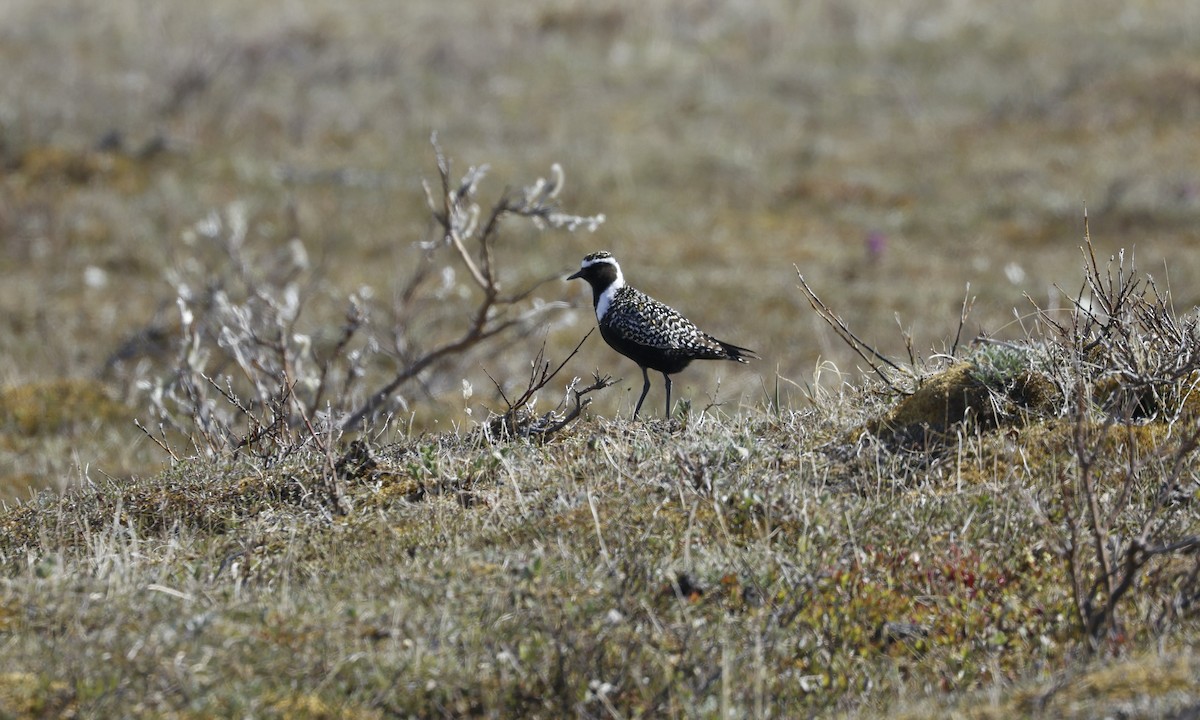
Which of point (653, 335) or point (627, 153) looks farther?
point (627, 153)

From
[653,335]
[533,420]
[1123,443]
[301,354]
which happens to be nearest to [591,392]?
[301,354]

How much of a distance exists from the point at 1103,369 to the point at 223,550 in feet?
11.9

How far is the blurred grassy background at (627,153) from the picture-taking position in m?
14.3

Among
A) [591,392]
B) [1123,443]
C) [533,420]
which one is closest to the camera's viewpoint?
[1123,443]

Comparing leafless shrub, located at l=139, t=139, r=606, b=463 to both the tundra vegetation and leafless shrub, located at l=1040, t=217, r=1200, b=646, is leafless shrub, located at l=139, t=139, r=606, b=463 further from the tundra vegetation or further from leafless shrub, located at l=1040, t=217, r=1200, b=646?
leafless shrub, located at l=1040, t=217, r=1200, b=646

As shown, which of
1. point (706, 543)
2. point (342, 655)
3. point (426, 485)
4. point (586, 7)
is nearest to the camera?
point (342, 655)

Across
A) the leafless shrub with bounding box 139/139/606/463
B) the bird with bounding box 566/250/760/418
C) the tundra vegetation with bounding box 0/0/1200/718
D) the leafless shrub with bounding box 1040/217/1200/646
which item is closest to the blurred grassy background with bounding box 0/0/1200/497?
the tundra vegetation with bounding box 0/0/1200/718

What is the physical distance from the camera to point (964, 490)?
16.2ft

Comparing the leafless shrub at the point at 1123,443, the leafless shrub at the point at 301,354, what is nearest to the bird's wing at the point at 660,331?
the leafless shrub at the point at 301,354

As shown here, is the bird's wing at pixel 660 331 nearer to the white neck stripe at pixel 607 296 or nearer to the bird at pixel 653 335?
the bird at pixel 653 335

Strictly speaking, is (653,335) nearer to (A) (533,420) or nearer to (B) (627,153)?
(A) (533,420)

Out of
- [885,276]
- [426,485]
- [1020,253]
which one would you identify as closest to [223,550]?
[426,485]

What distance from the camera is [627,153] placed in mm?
19453

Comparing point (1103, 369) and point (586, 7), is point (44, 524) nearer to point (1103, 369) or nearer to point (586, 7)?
point (1103, 369)
